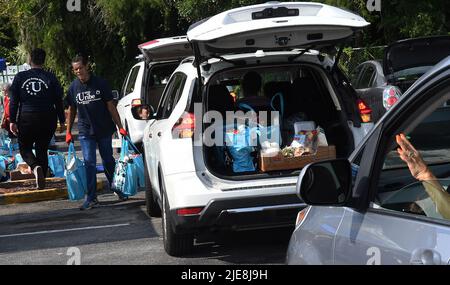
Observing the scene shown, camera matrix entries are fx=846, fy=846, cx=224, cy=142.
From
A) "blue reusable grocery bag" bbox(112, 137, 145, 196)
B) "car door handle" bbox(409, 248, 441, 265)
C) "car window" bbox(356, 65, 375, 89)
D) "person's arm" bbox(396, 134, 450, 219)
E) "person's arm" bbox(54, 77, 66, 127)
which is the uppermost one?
"person's arm" bbox(396, 134, 450, 219)

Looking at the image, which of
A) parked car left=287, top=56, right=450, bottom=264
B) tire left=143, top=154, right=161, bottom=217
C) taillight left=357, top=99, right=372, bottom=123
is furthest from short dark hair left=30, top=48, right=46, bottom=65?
parked car left=287, top=56, right=450, bottom=264

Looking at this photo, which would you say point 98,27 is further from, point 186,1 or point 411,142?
point 411,142

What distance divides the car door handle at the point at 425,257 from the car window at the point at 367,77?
11.1 metres

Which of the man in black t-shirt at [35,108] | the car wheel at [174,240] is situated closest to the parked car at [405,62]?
the man in black t-shirt at [35,108]

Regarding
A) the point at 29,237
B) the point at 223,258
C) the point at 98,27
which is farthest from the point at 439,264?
the point at 98,27

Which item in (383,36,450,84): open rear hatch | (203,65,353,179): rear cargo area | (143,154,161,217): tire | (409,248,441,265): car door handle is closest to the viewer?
(409,248,441,265): car door handle

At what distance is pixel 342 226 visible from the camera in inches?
143

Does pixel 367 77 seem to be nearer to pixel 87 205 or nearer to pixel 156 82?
pixel 156 82

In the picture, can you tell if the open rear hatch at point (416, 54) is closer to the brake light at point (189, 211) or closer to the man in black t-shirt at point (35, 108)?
the man in black t-shirt at point (35, 108)

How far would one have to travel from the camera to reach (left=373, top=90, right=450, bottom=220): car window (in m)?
3.34

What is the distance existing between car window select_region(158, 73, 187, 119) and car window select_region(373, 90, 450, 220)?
390cm

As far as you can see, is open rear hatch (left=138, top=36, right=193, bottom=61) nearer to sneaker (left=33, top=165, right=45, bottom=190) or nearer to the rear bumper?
sneaker (left=33, top=165, right=45, bottom=190)

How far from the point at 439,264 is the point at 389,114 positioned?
0.84 meters

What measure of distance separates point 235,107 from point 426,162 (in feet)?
13.3
